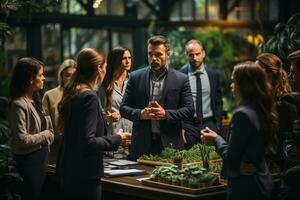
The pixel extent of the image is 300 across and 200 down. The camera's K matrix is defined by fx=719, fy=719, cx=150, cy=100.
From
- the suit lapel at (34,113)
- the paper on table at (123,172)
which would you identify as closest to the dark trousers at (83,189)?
the paper on table at (123,172)

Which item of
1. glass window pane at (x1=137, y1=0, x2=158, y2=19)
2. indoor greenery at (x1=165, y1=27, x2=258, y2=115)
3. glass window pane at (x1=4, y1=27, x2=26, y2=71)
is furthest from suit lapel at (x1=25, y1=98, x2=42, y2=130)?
glass window pane at (x1=137, y1=0, x2=158, y2=19)

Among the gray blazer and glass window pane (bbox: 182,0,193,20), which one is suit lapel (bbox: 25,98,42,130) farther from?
glass window pane (bbox: 182,0,193,20)

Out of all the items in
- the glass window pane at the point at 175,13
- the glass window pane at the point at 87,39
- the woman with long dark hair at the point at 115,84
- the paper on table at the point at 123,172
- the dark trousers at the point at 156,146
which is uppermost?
the glass window pane at the point at 175,13

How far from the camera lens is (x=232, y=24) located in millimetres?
13508

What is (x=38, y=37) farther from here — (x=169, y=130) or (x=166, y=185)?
(x=166, y=185)

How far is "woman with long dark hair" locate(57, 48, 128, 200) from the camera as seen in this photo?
5.00 m

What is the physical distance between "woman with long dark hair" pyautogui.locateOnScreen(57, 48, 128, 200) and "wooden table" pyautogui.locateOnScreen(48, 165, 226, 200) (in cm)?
27

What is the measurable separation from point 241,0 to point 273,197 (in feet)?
30.6

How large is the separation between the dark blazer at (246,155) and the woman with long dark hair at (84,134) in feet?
2.98

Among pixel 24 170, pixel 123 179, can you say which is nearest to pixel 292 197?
pixel 123 179

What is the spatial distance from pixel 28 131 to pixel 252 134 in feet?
6.47

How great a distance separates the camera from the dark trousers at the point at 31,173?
568 centimetres

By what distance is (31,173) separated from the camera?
568cm

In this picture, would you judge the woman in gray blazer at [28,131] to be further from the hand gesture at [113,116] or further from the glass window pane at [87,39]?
the glass window pane at [87,39]
